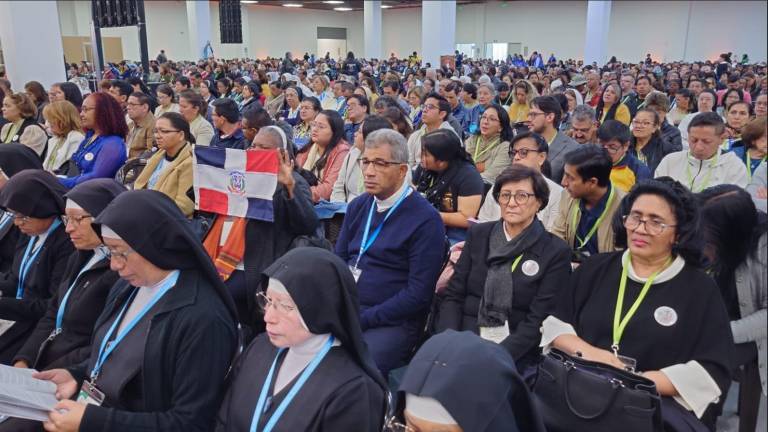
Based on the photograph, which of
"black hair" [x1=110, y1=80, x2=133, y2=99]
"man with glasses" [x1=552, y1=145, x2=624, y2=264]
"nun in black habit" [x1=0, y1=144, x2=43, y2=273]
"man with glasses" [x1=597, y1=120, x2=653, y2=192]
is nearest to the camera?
"man with glasses" [x1=552, y1=145, x2=624, y2=264]

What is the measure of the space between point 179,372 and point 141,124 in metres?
4.93

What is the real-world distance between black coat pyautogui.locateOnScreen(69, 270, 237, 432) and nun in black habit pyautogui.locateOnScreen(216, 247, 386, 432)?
0.13 meters

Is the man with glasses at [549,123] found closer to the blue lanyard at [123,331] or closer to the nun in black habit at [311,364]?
the nun in black habit at [311,364]

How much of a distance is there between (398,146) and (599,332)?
1.48 metres

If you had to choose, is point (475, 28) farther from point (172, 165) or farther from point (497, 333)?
point (497, 333)

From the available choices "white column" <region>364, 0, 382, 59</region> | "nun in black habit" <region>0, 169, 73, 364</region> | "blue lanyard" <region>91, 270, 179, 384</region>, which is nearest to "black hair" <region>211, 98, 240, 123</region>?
"nun in black habit" <region>0, 169, 73, 364</region>

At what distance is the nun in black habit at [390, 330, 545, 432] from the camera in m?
1.58

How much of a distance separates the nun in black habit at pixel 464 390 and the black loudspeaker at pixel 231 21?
55.3 feet

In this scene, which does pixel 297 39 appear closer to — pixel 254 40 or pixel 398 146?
pixel 254 40

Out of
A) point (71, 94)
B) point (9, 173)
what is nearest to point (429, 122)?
point (9, 173)

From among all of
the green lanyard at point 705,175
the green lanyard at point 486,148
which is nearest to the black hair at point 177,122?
the green lanyard at point 486,148

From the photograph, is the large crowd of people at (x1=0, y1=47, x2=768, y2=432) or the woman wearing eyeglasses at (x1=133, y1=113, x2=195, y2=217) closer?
the large crowd of people at (x1=0, y1=47, x2=768, y2=432)

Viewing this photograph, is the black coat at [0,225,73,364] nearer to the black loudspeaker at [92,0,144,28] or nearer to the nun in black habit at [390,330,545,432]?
the nun in black habit at [390,330,545,432]

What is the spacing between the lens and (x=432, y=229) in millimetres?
3168
